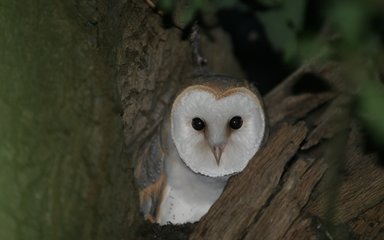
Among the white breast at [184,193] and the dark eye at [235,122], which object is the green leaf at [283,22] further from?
the white breast at [184,193]

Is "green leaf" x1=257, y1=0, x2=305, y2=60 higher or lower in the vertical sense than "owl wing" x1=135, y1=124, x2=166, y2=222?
higher

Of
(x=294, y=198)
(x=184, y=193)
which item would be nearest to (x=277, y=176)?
(x=294, y=198)

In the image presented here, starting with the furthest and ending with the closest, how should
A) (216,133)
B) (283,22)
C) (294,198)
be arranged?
(283,22)
(216,133)
(294,198)

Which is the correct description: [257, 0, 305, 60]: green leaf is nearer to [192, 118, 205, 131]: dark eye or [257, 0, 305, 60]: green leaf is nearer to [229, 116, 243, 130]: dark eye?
[229, 116, 243, 130]: dark eye

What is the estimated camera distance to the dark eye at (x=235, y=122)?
8.77 ft

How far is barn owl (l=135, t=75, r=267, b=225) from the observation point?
2.64 metres

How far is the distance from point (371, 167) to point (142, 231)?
83 cm

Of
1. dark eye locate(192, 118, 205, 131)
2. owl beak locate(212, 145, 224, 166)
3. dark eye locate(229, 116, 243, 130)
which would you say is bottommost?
owl beak locate(212, 145, 224, 166)

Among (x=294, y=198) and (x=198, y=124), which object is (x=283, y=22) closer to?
(x=198, y=124)

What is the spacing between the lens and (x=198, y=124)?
2686 mm

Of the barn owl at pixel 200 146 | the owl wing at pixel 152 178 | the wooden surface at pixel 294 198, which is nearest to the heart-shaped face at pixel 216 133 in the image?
the barn owl at pixel 200 146

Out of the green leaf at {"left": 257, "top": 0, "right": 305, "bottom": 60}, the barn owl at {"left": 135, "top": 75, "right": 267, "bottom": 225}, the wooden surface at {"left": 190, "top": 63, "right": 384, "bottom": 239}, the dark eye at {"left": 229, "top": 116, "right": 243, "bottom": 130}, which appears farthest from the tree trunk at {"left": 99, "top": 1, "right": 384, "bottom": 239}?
the green leaf at {"left": 257, "top": 0, "right": 305, "bottom": 60}

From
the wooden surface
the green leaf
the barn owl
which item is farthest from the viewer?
the green leaf

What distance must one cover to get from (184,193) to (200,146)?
8.2 inches
